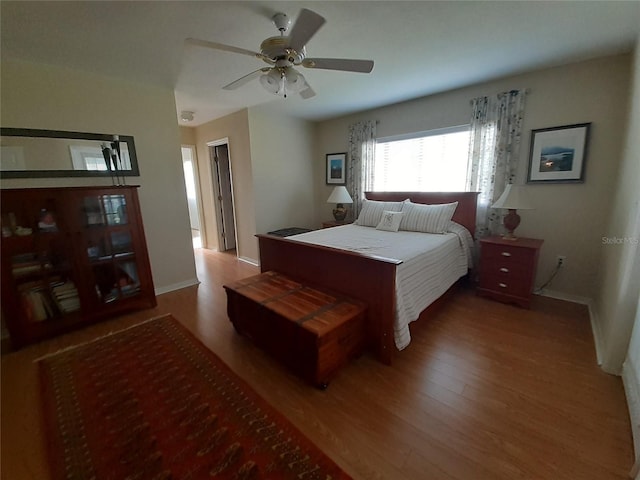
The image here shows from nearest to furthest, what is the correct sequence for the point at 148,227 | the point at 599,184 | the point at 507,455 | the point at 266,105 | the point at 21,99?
1. the point at 507,455
2. the point at 21,99
3. the point at 599,184
4. the point at 148,227
5. the point at 266,105

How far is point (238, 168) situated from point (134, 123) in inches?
62.7

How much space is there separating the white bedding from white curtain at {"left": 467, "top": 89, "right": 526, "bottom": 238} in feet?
1.21

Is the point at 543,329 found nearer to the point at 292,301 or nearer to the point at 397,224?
the point at 397,224

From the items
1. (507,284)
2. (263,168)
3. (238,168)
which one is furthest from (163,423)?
(238,168)

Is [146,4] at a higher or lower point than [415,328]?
higher

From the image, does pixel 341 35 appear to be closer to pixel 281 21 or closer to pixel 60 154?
pixel 281 21

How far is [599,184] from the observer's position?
2.52 metres

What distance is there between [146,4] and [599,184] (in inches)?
156

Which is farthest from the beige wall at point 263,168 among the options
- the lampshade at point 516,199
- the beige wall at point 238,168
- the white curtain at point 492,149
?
the lampshade at point 516,199

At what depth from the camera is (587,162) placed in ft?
8.40

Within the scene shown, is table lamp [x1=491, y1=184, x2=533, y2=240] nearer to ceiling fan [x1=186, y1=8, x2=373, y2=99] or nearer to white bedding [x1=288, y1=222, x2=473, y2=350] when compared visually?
white bedding [x1=288, y1=222, x2=473, y2=350]

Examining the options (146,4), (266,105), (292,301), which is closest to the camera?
(146,4)

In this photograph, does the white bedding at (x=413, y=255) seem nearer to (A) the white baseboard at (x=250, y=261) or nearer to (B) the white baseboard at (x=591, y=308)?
(B) the white baseboard at (x=591, y=308)

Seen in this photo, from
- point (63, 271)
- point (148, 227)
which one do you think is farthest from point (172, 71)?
point (63, 271)
